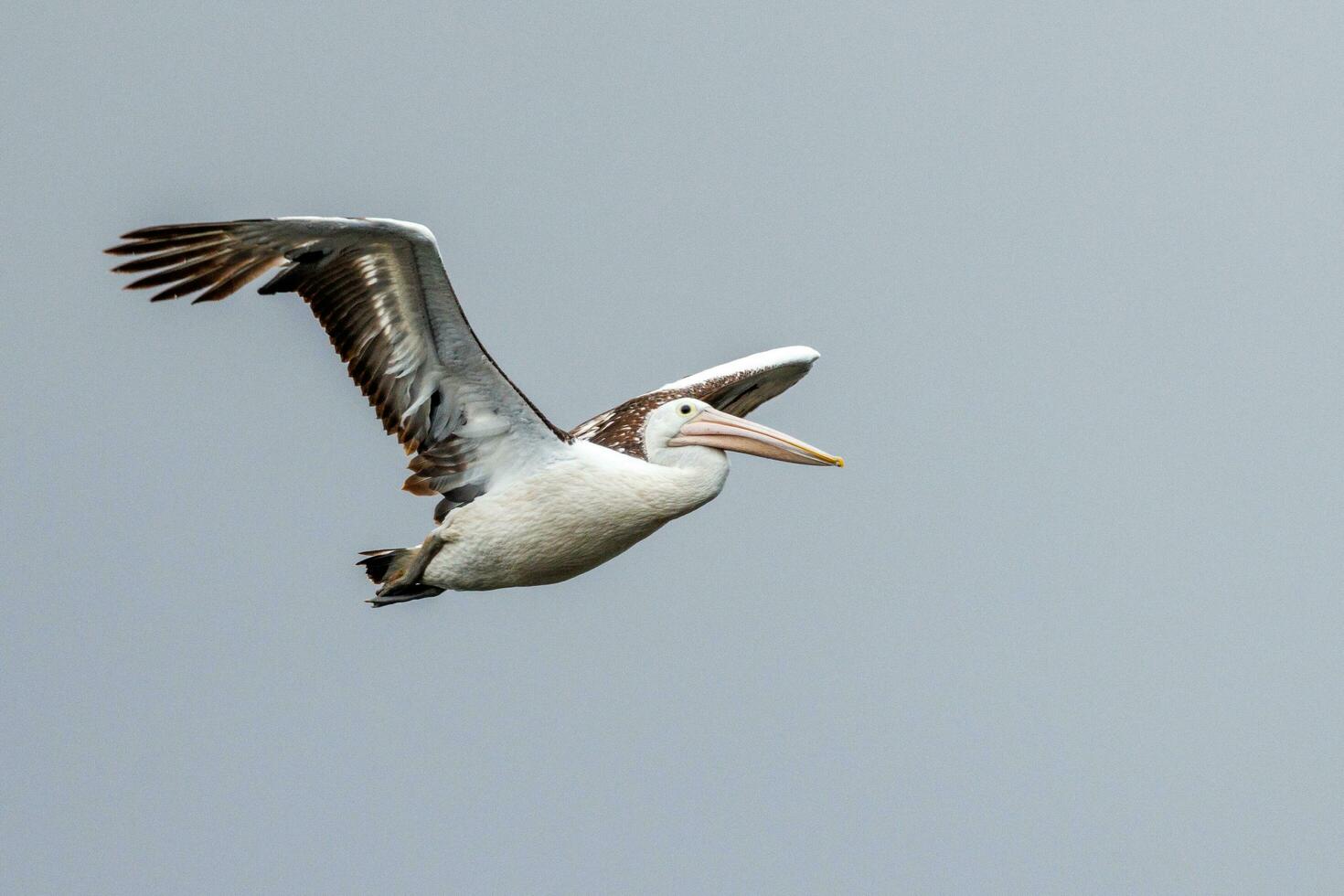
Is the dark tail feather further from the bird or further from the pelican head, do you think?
the pelican head

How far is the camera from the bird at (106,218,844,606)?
40.4ft

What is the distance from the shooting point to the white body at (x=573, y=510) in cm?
1277

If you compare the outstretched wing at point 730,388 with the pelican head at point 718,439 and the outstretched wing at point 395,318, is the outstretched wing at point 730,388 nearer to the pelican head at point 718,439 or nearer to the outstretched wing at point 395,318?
the pelican head at point 718,439

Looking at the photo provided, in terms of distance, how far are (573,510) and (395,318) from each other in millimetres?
1533

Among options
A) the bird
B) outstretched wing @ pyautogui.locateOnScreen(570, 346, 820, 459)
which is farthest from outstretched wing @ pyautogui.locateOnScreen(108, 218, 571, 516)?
outstretched wing @ pyautogui.locateOnScreen(570, 346, 820, 459)

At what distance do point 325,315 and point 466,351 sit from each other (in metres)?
0.84

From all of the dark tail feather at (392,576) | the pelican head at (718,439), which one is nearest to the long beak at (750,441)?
the pelican head at (718,439)

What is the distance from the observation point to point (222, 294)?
12.3 meters

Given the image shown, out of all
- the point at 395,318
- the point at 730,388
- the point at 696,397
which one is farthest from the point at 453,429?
the point at 730,388

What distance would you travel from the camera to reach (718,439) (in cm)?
1304

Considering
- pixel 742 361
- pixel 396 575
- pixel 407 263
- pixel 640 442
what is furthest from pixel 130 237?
pixel 742 361

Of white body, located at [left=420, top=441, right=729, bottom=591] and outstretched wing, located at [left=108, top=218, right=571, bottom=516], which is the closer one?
outstretched wing, located at [left=108, top=218, right=571, bottom=516]

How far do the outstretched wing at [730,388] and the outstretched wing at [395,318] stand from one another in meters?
2.05

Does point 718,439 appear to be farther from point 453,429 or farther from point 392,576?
point 392,576
